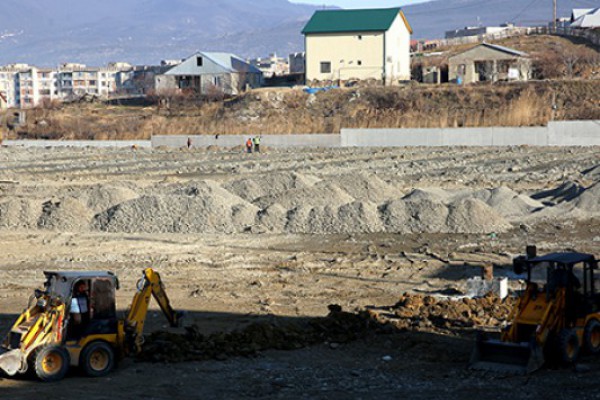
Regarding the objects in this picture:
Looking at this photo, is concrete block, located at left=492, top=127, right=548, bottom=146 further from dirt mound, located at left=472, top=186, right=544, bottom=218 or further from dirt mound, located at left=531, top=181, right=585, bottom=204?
dirt mound, located at left=472, top=186, right=544, bottom=218

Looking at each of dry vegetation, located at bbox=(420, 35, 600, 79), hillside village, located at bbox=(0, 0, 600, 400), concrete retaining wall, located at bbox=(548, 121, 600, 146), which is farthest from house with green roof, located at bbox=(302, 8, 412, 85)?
concrete retaining wall, located at bbox=(548, 121, 600, 146)

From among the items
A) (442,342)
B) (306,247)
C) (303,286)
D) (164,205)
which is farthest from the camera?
(164,205)

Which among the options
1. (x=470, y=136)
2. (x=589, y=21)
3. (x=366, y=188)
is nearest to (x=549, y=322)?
(x=366, y=188)

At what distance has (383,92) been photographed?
65.3m

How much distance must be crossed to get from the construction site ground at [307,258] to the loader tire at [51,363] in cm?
17

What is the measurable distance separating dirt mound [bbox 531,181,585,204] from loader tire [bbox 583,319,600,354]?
49.1 ft

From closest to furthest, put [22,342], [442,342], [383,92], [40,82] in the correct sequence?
[22,342]
[442,342]
[383,92]
[40,82]

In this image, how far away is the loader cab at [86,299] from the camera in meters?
12.2

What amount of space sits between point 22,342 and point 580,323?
24.0ft

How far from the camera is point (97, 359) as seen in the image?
12258mm

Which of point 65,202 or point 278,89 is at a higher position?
point 278,89

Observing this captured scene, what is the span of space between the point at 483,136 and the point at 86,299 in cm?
4064

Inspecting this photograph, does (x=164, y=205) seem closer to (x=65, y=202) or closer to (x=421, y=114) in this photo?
(x=65, y=202)

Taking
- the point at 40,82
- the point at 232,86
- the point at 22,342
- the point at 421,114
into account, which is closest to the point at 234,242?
the point at 22,342
